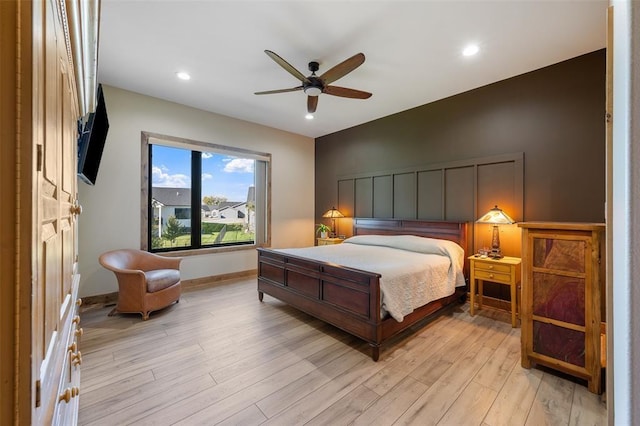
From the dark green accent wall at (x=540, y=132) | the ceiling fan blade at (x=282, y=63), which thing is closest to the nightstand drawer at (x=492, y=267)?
the dark green accent wall at (x=540, y=132)

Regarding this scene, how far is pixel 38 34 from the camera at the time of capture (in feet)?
1.72

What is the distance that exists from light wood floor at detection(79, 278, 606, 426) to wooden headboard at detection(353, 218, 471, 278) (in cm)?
115

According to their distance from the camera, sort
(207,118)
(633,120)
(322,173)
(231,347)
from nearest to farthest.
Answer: (633,120) → (231,347) → (207,118) → (322,173)

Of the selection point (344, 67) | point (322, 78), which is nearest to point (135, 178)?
point (322, 78)

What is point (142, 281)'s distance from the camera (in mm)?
3135

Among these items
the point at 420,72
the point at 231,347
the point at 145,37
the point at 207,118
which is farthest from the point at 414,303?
the point at 207,118

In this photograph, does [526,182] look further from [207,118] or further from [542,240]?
[207,118]

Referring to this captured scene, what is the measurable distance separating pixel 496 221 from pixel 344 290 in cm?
208

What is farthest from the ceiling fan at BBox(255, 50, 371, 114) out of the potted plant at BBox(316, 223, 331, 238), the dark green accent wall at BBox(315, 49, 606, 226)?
the potted plant at BBox(316, 223, 331, 238)

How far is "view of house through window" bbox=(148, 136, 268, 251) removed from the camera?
4379 mm

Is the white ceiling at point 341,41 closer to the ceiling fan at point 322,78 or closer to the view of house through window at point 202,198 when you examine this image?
the ceiling fan at point 322,78

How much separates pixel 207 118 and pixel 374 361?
4.55m

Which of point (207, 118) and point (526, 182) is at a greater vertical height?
point (207, 118)

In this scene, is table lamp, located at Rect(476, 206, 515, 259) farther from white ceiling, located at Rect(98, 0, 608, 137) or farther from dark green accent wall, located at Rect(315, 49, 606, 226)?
white ceiling, located at Rect(98, 0, 608, 137)
